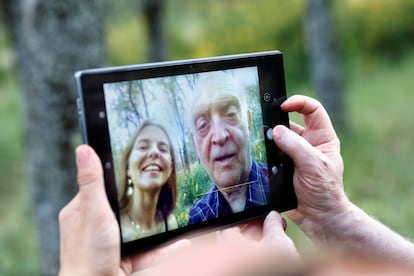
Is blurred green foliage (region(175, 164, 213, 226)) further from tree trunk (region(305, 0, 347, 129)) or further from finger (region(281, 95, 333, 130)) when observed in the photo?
tree trunk (region(305, 0, 347, 129))

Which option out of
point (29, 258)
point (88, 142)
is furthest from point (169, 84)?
point (29, 258)

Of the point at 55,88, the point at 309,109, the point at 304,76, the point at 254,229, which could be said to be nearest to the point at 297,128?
the point at 309,109

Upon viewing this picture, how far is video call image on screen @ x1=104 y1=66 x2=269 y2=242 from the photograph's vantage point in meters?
1.28

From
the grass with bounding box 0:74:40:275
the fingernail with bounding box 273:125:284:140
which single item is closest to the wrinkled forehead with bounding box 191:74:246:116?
the fingernail with bounding box 273:125:284:140

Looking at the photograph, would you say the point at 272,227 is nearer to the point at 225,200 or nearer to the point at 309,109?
the point at 225,200

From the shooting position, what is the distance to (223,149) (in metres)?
A: 1.47

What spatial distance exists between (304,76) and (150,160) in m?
9.65

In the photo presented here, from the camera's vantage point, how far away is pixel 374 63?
33.9 feet

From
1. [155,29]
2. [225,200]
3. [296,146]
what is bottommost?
[225,200]

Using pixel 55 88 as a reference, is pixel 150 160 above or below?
below

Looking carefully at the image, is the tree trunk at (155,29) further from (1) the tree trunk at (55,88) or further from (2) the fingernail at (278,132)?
(2) the fingernail at (278,132)

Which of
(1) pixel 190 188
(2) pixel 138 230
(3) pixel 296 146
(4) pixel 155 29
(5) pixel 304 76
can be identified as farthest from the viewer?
(5) pixel 304 76

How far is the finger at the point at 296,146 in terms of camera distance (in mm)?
1510

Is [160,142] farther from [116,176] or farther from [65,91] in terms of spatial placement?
[65,91]
